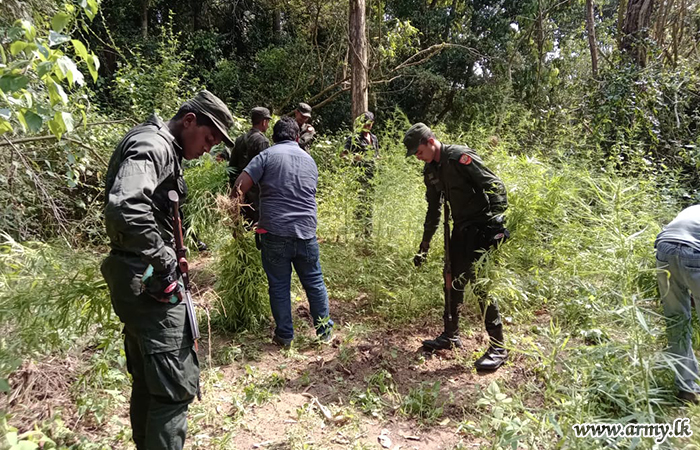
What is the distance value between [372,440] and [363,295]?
2.19 metres

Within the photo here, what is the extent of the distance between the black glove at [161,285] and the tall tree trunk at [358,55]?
475 cm

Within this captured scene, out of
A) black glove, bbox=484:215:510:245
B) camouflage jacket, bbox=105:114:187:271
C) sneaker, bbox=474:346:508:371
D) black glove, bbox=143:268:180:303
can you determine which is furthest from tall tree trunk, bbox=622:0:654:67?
black glove, bbox=143:268:180:303

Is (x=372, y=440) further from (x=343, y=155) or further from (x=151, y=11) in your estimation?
(x=151, y=11)

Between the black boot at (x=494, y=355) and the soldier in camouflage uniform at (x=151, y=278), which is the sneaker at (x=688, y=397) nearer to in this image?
the black boot at (x=494, y=355)

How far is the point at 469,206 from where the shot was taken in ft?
10.9

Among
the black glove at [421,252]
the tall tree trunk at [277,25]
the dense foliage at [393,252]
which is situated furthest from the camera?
the tall tree trunk at [277,25]

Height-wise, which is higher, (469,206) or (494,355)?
(469,206)

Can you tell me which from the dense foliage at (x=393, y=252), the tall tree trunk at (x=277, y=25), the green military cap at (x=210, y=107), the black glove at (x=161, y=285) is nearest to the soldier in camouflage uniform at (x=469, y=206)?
the dense foliage at (x=393, y=252)

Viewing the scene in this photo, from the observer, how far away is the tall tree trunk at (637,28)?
679 centimetres

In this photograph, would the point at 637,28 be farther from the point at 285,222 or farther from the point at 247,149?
the point at 285,222

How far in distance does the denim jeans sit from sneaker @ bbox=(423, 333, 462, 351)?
1592 millimetres

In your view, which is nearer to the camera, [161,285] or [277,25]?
[161,285]

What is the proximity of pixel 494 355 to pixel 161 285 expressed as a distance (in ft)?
8.96

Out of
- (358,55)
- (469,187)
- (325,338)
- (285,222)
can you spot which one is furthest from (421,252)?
(358,55)
